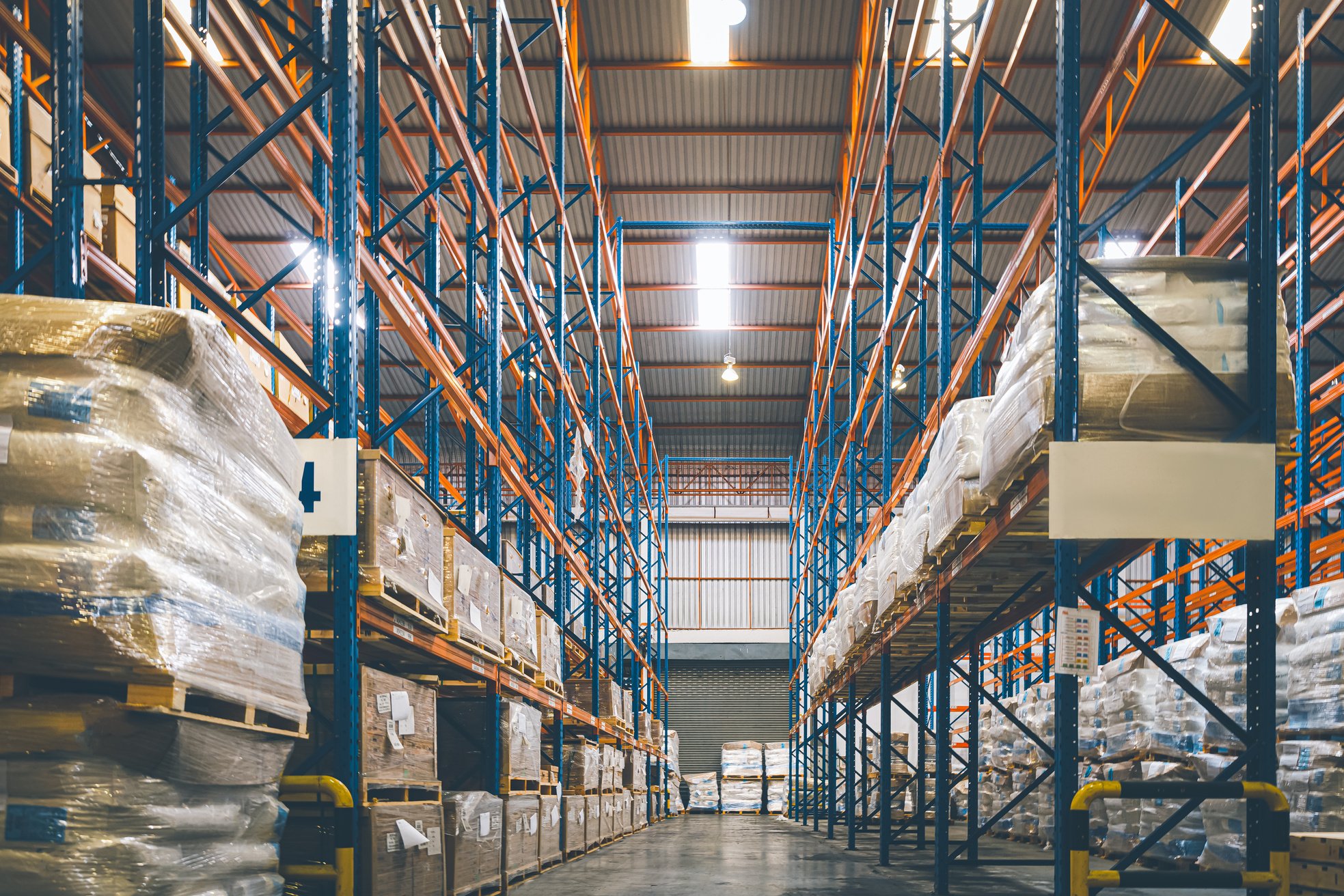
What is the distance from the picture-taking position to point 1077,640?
4.54 m

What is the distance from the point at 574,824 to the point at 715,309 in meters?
12.6

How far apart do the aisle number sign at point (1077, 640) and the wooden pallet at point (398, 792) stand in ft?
9.74

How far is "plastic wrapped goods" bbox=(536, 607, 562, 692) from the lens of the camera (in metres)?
9.80

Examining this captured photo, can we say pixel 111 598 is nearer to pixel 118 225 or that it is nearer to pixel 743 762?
pixel 118 225

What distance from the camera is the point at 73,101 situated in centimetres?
425

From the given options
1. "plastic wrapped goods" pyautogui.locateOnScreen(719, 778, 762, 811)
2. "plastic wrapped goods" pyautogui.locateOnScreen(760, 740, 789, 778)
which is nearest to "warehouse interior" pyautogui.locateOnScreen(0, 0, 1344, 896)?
"plastic wrapped goods" pyautogui.locateOnScreen(719, 778, 762, 811)

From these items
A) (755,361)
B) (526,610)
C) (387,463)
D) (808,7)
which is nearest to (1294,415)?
(387,463)

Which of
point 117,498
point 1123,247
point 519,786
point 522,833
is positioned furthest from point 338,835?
point 1123,247

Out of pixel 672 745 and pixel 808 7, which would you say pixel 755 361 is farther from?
pixel 808 7

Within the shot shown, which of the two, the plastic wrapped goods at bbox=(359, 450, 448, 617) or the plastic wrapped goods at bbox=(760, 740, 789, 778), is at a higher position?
the plastic wrapped goods at bbox=(359, 450, 448, 617)

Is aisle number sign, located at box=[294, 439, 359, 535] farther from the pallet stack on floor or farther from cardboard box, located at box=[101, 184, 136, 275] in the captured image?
cardboard box, located at box=[101, 184, 136, 275]

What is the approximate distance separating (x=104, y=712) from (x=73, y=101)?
234cm

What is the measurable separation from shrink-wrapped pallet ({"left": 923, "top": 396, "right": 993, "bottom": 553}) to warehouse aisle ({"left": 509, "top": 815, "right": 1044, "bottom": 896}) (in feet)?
8.97

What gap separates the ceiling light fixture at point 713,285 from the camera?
20202mm
